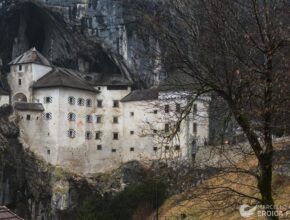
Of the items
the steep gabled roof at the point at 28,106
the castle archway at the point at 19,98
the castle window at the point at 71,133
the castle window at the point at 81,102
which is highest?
the castle archway at the point at 19,98

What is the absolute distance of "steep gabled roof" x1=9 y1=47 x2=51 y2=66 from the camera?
57.8 metres

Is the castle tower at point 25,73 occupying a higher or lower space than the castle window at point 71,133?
higher

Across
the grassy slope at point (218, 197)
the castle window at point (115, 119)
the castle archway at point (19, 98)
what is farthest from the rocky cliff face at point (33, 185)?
the grassy slope at point (218, 197)

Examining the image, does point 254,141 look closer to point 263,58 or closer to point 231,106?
point 231,106

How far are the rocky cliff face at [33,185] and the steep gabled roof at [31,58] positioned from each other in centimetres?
605

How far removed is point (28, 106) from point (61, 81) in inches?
168

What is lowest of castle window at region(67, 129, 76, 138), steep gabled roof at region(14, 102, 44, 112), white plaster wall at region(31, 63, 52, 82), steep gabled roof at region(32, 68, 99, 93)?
castle window at region(67, 129, 76, 138)

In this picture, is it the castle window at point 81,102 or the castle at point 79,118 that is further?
the castle window at point 81,102

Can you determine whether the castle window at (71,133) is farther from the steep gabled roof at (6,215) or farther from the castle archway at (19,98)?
the steep gabled roof at (6,215)

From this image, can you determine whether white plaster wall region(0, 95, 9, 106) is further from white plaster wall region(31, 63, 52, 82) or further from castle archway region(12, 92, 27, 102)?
white plaster wall region(31, 63, 52, 82)

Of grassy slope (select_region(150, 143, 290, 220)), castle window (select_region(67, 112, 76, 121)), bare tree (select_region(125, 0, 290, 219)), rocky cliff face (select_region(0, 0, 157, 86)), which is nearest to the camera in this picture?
bare tree (select_region(125, 0, 290, 219))

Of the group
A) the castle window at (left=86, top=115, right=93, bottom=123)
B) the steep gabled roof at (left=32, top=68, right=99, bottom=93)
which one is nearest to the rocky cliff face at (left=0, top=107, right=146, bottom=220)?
the steep gabled roof at (left=32, top=68, right=99, bottom=93)

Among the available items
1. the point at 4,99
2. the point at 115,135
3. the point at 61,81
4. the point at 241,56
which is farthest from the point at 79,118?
the point at 241,56

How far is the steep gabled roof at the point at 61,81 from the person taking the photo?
56.3m
